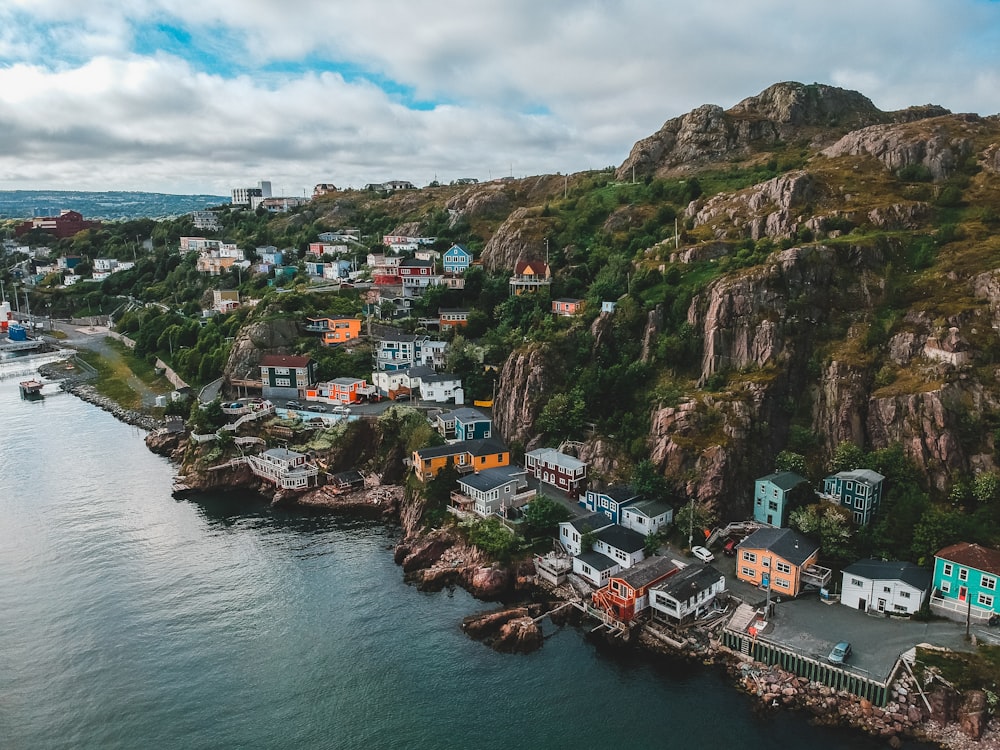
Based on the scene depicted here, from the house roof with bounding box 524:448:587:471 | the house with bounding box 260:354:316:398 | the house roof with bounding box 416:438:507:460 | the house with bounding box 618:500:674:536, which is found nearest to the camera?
the house with bounding box 618:500:674:536

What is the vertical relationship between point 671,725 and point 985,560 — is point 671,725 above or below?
below

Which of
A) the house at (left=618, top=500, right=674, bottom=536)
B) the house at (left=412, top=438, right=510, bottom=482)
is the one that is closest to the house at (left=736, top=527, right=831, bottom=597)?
the house at (left=618, top=500, right=674, bottom=536)

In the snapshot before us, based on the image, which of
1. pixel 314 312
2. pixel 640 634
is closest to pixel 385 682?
pixel 640 634

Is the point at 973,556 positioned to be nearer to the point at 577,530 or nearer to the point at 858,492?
the point at 858,492

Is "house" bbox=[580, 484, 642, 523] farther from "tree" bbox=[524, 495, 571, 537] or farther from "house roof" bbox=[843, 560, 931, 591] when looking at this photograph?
"house roof" bbox=[843, 560, 931, 591]

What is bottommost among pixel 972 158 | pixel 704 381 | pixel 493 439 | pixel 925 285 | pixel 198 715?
pixel 198 715

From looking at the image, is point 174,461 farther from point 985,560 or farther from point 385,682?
point 985,560
